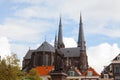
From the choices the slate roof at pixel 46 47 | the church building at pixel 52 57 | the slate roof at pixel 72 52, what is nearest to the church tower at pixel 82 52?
the church building at pixel 52 57

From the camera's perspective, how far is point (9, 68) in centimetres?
5494

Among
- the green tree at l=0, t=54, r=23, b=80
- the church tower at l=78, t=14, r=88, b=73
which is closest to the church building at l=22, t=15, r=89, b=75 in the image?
the church tower at l=78, t=14, r=88, b=73

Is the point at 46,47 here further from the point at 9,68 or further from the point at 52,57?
the point at 9,68

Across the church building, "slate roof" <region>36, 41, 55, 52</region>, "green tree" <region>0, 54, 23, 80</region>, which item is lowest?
"green tree" <region>0, 54, 23, 80</region>

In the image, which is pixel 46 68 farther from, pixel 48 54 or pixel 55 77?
pixel 55 77

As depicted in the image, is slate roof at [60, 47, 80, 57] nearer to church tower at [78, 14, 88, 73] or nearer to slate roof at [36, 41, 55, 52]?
church tower at [78, 14, 88, 73]

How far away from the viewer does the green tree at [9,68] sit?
2148 inches

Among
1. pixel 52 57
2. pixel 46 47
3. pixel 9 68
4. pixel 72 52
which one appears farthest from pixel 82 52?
pixel 9 68

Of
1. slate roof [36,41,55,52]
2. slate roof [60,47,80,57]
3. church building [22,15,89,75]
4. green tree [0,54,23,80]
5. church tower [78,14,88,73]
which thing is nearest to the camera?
green tree [0,54,23,80]

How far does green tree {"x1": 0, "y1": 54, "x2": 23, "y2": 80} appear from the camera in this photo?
54562 millimetres

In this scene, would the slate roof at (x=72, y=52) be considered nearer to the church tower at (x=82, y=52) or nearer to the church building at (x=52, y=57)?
the church building at (x=52, y=57)

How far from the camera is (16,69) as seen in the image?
182 feet

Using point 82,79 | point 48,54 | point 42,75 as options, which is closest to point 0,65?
point 82,79

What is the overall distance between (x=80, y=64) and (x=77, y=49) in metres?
7.80
